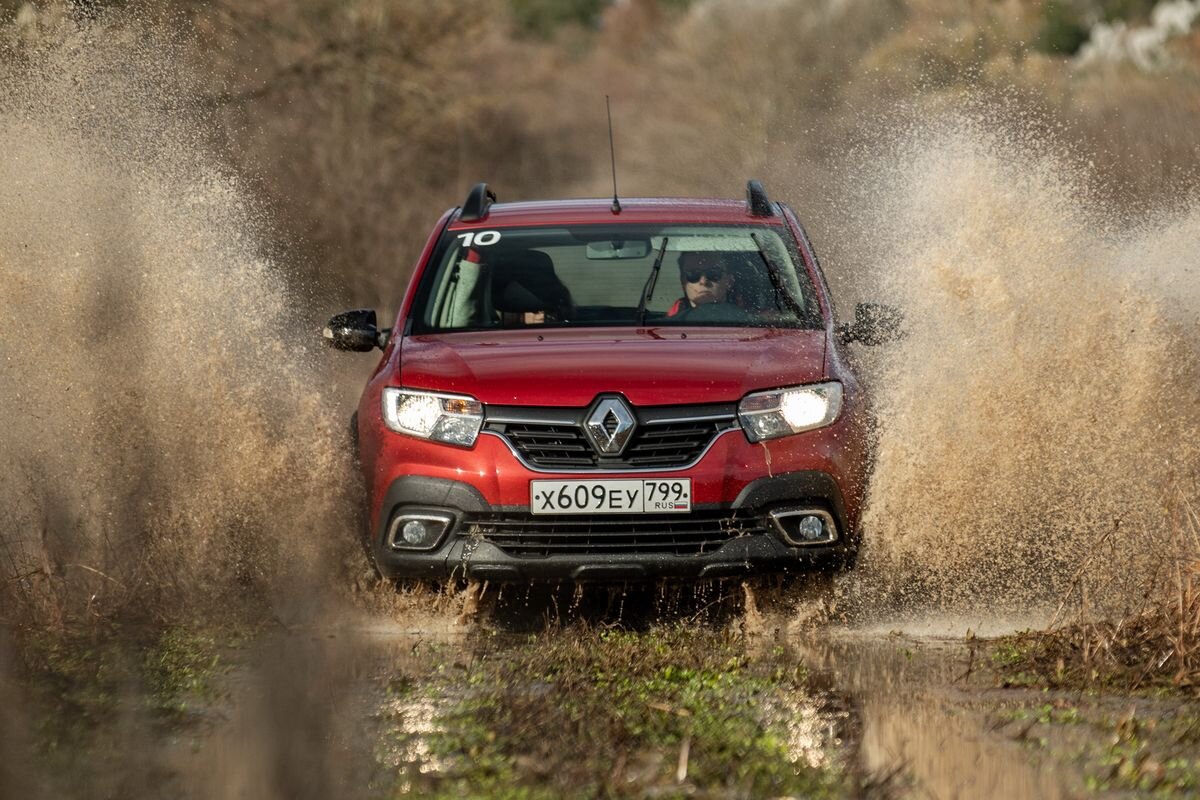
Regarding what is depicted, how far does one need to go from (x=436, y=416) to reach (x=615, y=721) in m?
1.92

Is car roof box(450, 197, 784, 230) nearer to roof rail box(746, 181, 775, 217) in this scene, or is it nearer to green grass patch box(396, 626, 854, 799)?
roof rail box(746, 181, 775, 217)

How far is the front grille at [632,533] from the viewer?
6633 mm

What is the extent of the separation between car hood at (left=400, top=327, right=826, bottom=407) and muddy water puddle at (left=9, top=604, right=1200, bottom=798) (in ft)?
2.90

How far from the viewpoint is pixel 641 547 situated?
663 centimetres

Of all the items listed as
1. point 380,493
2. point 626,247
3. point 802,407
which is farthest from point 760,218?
point 380,493

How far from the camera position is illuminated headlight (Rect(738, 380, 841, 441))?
6.75 m

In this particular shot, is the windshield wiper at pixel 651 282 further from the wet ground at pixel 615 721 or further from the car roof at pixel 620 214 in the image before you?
the wet ground at pixel 615 721

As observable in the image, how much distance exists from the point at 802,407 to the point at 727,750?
2135 millimetres

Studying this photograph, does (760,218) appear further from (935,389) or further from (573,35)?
(573,35)

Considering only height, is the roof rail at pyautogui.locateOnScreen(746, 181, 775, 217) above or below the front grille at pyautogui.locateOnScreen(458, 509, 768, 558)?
above

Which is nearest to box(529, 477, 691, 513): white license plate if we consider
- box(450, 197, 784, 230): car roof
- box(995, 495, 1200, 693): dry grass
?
box(995, 495, 1200, 693): dry grass

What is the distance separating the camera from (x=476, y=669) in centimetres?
616

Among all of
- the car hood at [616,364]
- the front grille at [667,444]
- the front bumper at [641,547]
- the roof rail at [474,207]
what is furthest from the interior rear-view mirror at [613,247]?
the front bumper at [641,547]

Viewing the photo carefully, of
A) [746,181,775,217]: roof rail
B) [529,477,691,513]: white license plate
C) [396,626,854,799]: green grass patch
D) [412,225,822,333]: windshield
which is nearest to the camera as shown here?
Answer: [396,626,854,799]: green grass patch
